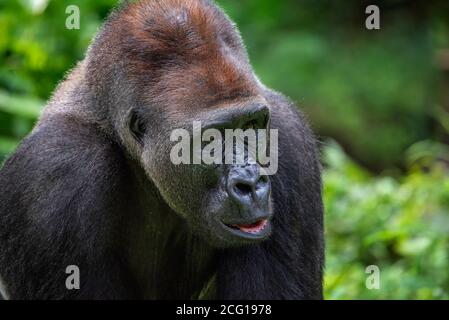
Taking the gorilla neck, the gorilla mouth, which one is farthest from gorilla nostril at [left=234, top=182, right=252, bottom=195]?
the gorilla neck

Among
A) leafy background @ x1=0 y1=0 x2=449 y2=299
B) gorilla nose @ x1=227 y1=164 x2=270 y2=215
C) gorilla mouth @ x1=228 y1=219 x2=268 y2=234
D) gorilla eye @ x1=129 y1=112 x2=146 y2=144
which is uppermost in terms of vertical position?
leafy background @ x1=0 y1=0 x2=449 y2=299

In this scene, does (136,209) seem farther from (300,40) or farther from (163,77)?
(300,40)

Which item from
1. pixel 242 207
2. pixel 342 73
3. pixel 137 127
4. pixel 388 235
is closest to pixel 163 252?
pixel 137 127

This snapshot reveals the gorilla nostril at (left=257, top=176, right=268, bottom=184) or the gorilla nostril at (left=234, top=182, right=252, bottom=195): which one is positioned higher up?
the gorilla nostril at (left=257, top=176, right=268, bottom=184)

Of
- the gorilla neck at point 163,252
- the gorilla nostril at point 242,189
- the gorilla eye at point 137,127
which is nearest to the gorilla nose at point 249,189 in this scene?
the gorilla nostril at point 242,189

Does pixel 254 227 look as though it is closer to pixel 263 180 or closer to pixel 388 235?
pixel 263 180

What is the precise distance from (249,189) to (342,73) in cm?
847

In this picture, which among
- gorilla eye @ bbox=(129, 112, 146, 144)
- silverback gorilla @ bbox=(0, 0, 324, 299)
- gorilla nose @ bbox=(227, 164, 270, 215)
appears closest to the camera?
gorilla nose @ bbox=(227, 164, 270, 215)

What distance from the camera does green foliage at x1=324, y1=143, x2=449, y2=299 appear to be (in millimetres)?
6645

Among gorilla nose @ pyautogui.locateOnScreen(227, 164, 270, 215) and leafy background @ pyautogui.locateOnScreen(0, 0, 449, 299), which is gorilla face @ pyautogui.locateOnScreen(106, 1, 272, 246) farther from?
leafy background @ pyautogui.locateOnScreen(0, 0, 449, 299)

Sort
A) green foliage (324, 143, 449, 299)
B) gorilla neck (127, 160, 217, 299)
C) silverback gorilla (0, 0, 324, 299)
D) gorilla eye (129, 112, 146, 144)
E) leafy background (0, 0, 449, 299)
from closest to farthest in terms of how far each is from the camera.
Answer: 1. silverback gorilla (0, 0, 324, 299)
2. gorilla eye (129, 112, 146, 144)
3. gorilla neck (127, 160, 217, 299)
4. green foliage (324, 143, 449, 299)
5. leafy background (0, 0, 449, 299)

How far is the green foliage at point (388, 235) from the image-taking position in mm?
6645

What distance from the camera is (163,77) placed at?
15.8 feet
